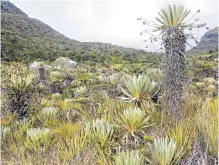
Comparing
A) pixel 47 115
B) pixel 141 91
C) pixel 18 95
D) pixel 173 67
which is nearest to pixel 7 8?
pixel 18 95

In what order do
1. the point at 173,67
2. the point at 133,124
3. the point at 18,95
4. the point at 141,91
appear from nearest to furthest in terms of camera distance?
1. the point at 133,124
2. the point at 173,67
3. the point at 141,91
4. the point at 18,95

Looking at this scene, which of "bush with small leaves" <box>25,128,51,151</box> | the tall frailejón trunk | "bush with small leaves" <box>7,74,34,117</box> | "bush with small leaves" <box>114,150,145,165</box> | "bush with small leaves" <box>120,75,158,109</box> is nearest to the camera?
"bush with small leaves" <box>114,150,145,165</box>

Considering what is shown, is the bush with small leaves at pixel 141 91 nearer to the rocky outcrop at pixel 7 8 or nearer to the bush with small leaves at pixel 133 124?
the bush with small leaves at pixel 133 124

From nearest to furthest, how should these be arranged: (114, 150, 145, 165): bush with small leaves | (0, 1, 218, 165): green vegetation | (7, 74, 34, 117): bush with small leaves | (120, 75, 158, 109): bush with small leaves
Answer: (114, 150, 145, 165): bush with small leaves < (0, 1, 218, 165): green vegetation < (120, 75, 158, 109): bush with small leaves < (7, 74, 34, 117): bush with small leaves

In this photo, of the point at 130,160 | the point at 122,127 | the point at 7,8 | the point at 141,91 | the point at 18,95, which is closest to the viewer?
the point at 130,160

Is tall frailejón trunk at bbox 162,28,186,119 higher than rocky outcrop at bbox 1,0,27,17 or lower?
lower

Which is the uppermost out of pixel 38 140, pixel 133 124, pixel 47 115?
pixel 133 124

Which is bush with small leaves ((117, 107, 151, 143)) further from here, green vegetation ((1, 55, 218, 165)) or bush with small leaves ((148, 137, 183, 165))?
bush with small leaves ((148, 137, 183, 165))

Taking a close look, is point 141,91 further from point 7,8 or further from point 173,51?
A: point 7,8

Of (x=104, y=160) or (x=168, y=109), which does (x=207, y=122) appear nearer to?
(x=168, y=109)

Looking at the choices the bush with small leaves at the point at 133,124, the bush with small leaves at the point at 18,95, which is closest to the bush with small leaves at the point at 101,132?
the bush with small leaves at the point at 133,124

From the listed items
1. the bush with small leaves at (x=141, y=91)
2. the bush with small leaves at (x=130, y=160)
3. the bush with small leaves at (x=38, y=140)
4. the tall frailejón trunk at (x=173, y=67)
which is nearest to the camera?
the bush with small leaves at (x=130, y=160)

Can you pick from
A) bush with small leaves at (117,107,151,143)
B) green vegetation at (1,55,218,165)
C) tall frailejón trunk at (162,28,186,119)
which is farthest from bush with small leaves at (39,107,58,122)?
tall frailejón trunk at (162,28,186,119)

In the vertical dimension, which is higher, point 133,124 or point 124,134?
point 133,124
